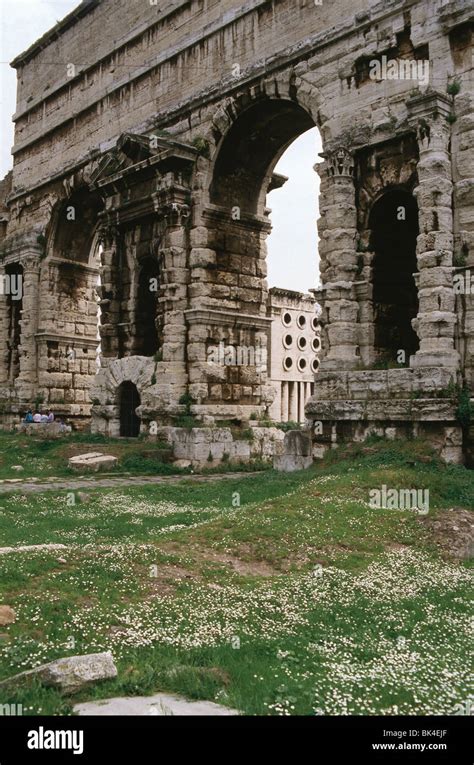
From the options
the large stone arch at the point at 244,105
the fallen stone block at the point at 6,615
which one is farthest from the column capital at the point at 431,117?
the fallen stone block at the point at 6,615

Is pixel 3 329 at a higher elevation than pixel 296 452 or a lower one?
higher

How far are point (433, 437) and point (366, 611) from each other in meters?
6.54

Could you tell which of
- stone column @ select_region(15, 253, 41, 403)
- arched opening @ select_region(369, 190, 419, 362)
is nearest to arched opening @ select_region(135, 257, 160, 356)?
stone column @ select_region(15, 253, 41, 403)

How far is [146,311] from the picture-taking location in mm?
20188

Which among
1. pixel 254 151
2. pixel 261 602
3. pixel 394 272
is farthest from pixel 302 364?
pixel 261 602

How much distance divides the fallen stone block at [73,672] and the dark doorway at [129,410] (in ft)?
50.2

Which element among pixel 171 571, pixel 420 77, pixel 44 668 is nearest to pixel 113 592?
pixel 171 571

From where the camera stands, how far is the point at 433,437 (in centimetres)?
1222

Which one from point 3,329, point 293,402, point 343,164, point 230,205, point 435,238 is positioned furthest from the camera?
point 293,402

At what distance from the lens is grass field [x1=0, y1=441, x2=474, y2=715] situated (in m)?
4.49

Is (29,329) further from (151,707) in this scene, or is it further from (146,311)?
(151,707)

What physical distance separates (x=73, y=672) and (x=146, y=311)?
1637 cm

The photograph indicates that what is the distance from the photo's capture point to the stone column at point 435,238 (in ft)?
40.7
